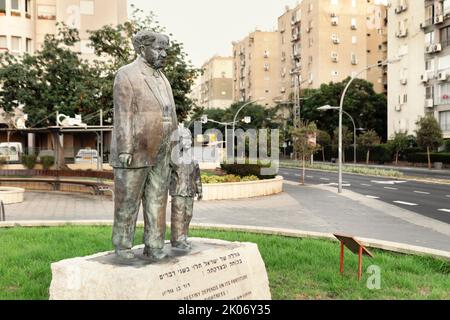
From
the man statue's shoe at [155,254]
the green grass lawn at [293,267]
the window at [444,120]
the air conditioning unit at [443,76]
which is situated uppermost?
the air conditioning unit at [443,76]

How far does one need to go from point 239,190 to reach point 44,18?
1443 inches

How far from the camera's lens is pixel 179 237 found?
21.6 feet

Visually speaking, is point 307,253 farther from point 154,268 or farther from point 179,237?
point 154,268

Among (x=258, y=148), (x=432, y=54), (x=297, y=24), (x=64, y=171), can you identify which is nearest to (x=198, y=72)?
(x=258, y=148)

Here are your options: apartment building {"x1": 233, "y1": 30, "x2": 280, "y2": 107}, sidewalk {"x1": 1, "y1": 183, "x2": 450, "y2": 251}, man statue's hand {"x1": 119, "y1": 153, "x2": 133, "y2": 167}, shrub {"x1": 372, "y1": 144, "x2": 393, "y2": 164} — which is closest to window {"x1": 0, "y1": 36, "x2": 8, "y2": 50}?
sidewalk {"x1": 1, "y1": 183, "x2": 450, "y2": 251}

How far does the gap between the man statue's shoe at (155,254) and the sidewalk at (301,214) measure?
673 cm

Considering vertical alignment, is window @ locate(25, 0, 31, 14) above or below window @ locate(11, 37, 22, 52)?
above

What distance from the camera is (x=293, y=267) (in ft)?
26.4

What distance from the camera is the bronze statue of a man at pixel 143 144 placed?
5875mm

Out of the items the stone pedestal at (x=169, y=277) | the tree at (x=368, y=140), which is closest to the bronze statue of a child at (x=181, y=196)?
the stone pedestal at (x=169, y=277)

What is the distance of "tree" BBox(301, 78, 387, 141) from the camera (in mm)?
66188

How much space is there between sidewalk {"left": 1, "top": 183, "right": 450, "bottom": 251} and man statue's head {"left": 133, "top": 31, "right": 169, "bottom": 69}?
7.29 meters

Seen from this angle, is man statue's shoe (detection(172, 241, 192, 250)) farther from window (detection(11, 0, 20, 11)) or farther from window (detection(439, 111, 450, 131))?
window (detection(439, 111, 450, 131))

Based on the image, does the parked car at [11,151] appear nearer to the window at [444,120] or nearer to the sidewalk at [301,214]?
the sidewalk at [301,214]
